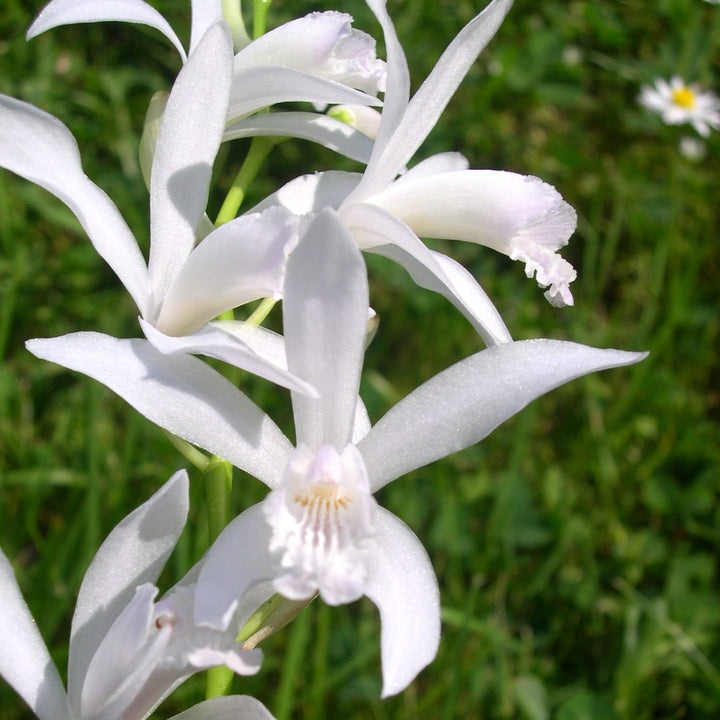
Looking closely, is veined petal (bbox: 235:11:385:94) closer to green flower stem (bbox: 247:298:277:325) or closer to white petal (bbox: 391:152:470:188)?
white petal (bbox: 391:152:470:188)

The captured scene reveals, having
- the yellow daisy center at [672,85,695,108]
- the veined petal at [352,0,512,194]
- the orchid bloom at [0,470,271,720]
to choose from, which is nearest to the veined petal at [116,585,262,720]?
the orchid bloom at [0,470,271,720]

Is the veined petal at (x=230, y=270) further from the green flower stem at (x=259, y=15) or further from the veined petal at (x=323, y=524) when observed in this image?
the green flower stem at (x=259, y=15)

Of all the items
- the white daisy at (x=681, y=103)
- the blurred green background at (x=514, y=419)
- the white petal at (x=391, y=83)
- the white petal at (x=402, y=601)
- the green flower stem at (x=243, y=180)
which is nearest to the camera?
the white petal at (x=402, y=601)

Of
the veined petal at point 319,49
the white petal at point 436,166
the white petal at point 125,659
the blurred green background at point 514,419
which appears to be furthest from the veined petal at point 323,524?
the blurred green background at point 514,419

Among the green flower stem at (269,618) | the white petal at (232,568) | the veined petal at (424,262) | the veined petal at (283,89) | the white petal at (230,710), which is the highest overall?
the veined petal at (283,89)

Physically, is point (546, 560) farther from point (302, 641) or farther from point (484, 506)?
point (302, 641)
